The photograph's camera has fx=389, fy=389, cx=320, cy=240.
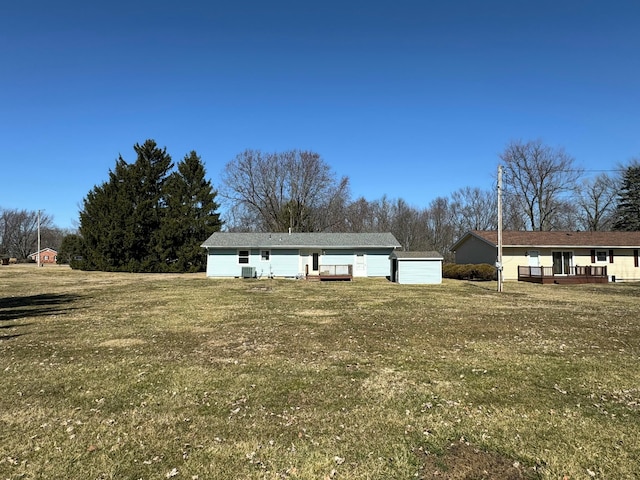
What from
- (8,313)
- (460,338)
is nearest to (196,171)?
(8,313)

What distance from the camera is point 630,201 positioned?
138 feet

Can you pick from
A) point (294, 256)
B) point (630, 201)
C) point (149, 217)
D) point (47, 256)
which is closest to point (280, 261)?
point (294, 256)

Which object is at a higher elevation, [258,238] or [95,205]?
[95,205]

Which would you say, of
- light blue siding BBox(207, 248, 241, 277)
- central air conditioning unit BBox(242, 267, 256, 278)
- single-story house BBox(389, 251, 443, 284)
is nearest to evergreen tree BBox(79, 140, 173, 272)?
light blue siding BBox(207, 248, 241, 277)

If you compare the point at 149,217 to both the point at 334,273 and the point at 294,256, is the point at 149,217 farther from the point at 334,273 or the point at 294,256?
the point at 334,273

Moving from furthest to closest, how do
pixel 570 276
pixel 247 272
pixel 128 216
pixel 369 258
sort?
pixel 128 216 < pixel 369 258 < pixel 247 272 < pixel 570 276

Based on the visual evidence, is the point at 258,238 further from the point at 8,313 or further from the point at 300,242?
the point at 8,313

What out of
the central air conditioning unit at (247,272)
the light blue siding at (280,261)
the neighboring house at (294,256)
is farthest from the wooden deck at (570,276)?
the central air conditioning unit at (247,272)

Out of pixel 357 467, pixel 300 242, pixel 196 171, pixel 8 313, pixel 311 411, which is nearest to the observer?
pixel 357 467

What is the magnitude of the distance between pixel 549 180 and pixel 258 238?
3289 cm

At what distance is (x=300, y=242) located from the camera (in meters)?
30.7

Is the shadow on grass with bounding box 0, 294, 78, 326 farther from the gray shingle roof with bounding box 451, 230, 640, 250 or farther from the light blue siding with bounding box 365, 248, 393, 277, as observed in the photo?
the gray shingle roof with bounding box 451, 230, 640, 250

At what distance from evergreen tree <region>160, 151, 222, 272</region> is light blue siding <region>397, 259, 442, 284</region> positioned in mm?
22047

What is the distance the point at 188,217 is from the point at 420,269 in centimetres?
2466
